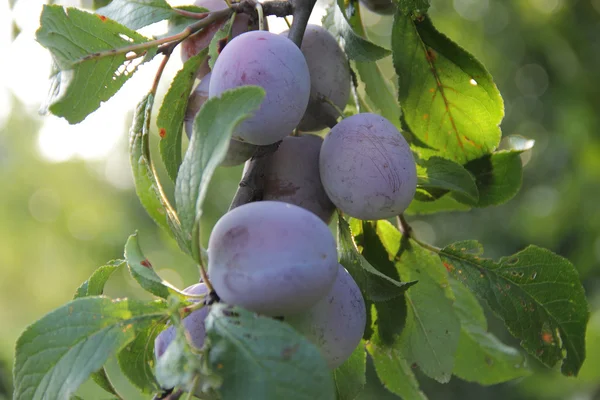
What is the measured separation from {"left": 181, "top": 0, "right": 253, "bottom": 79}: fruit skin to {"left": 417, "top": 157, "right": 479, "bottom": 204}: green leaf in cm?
22

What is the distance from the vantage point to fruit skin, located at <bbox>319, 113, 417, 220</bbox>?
0.53m

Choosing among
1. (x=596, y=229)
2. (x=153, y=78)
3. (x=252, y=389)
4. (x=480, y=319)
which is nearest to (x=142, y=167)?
(x=153, y=78)

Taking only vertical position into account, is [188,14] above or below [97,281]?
above

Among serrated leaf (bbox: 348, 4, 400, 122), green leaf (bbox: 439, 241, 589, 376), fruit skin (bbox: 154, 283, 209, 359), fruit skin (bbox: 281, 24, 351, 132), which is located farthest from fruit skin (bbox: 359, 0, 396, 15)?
fruit skin (bbox: 154, 283, 209, 359)

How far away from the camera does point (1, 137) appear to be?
26.8 feet

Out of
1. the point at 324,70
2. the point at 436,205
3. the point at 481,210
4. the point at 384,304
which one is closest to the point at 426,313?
the point at 384,304

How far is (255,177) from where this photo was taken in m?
0.56

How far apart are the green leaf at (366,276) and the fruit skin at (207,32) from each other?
0.71ft

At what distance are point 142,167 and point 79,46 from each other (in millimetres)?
117

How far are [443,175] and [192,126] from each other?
0.82 feet

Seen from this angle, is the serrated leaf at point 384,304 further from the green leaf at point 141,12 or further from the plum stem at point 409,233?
the green leaf at point 141,12

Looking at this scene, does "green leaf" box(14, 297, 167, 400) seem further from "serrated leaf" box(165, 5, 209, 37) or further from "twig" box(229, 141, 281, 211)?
"serrated leaf" box(165, 5, 209, 37)

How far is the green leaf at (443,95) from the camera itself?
67 cm

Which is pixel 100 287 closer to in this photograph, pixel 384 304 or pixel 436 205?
pixel 384 304
